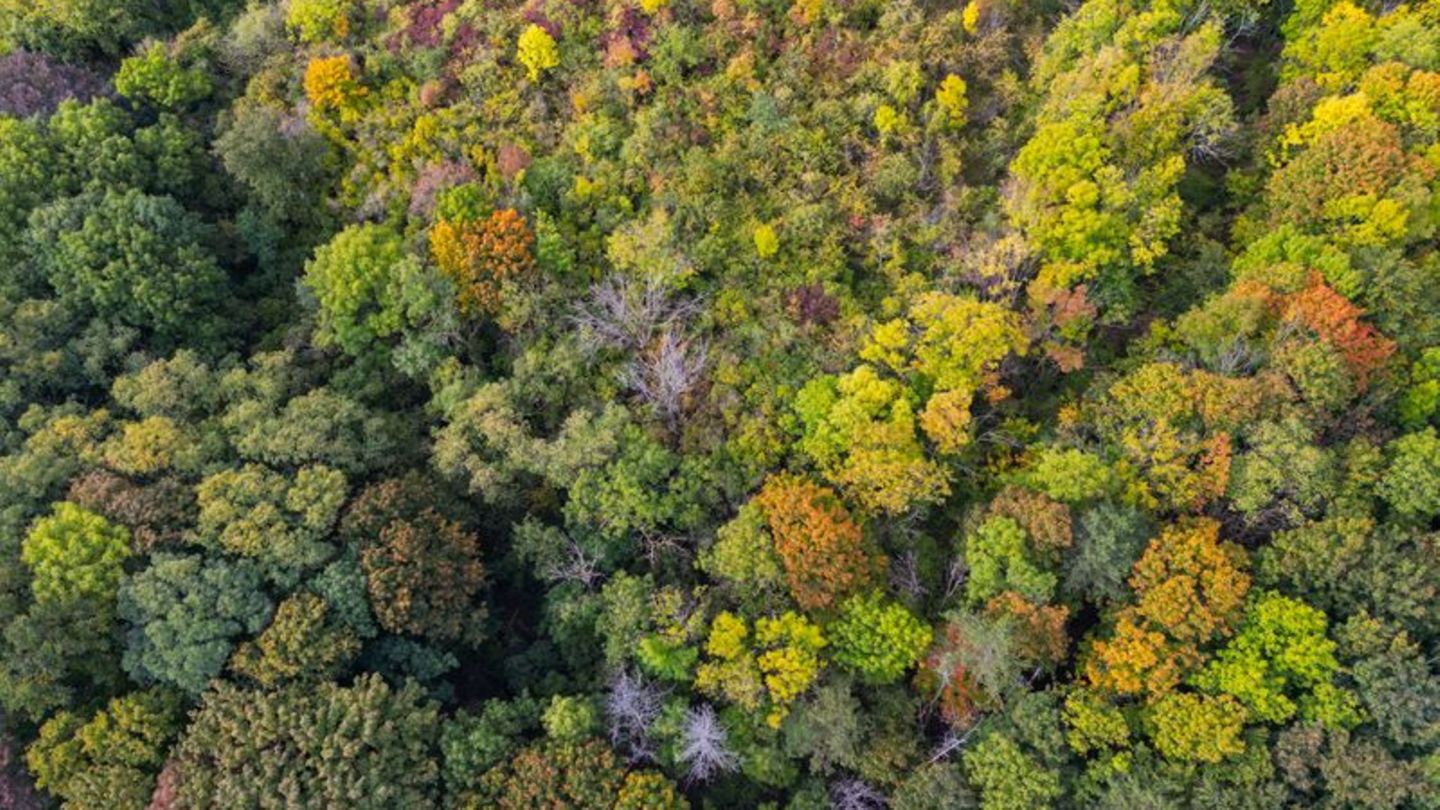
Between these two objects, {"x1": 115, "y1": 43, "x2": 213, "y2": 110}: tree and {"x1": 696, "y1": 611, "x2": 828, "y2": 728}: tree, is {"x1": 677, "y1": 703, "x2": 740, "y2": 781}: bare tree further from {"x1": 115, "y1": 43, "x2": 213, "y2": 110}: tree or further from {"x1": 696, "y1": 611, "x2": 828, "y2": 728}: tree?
{"x1": 115, "y1": 43, "x2": 213, "y2": 110}: tree

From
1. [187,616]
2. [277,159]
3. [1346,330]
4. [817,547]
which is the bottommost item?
[817,547]

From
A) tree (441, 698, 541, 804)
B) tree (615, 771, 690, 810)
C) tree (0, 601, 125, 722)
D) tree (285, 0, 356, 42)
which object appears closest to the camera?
tree (615, 771, 690, 810)

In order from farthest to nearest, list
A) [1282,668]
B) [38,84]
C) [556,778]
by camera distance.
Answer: [38,84]
[556,778]
[1282,668]

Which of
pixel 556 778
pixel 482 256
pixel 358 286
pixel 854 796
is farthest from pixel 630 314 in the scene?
pixel 854 796

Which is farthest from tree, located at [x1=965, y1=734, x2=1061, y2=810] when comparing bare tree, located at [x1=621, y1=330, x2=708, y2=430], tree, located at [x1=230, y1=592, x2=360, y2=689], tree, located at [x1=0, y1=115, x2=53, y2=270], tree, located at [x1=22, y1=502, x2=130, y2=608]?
tree, located at [x1=0, y1=115, x2=53, y2=270]

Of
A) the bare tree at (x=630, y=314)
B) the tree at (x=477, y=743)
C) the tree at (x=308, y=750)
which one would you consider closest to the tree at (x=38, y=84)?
the bare tree at (x=630, y=314)

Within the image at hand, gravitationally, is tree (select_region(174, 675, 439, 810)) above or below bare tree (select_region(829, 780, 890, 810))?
above

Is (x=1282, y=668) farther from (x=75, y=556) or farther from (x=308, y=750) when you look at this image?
(x=75, y=556)

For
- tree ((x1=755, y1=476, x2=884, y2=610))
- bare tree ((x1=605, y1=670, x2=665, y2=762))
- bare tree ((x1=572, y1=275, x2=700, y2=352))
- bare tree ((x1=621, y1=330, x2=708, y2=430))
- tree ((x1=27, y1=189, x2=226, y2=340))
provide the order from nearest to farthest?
tree ((x1=755, y1=476, x2=884, y2=610)), bare tree ((x1=605, y1=670, x2=665, y2=762)), bare tree ((x1=621, y1=330, x2=708, y2=430)), bare tree ((x1=572, y1=275, x2=700, y2=352)), tree ((x1=27, y1=189, x2=226, y2=340))

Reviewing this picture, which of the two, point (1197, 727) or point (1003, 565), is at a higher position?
point (1003, 565)
